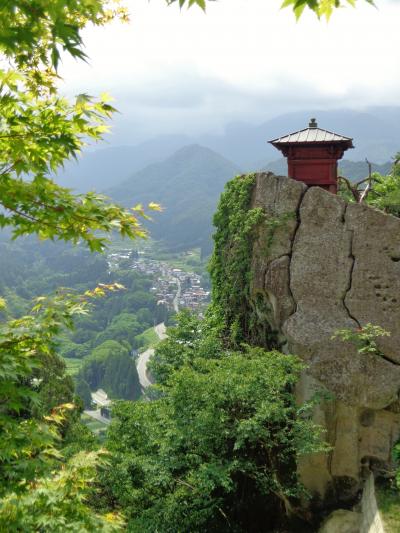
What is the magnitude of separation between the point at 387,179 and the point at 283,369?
1076cm

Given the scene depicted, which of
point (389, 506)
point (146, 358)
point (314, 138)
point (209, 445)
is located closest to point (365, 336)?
point (389, 506)

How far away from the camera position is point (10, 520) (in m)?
4.79

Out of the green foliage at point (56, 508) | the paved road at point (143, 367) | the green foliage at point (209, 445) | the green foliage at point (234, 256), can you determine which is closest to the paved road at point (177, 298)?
the paved road at point (143, 367)

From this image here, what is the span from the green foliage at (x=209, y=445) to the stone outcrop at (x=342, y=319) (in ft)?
2.72

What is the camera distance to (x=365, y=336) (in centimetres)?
1187

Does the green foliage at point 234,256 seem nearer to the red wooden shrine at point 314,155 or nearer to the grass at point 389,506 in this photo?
the red wooden shrine at point 314,155

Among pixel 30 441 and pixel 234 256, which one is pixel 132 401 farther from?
pixel 30 441

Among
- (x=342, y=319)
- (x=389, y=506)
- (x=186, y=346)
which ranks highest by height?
(x=342, y=319)

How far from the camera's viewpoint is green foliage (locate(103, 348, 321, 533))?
34.1 ft

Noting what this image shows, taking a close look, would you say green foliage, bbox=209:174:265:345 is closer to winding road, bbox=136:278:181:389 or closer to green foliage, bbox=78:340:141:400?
winding road, bbox=136:278:181:389

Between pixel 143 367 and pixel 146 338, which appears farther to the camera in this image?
pixel 146 338

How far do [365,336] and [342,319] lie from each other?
0.83 meters

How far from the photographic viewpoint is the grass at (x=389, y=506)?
9.45m

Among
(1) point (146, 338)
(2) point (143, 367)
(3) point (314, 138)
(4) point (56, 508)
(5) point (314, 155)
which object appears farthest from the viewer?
(1) point (146, 338)
